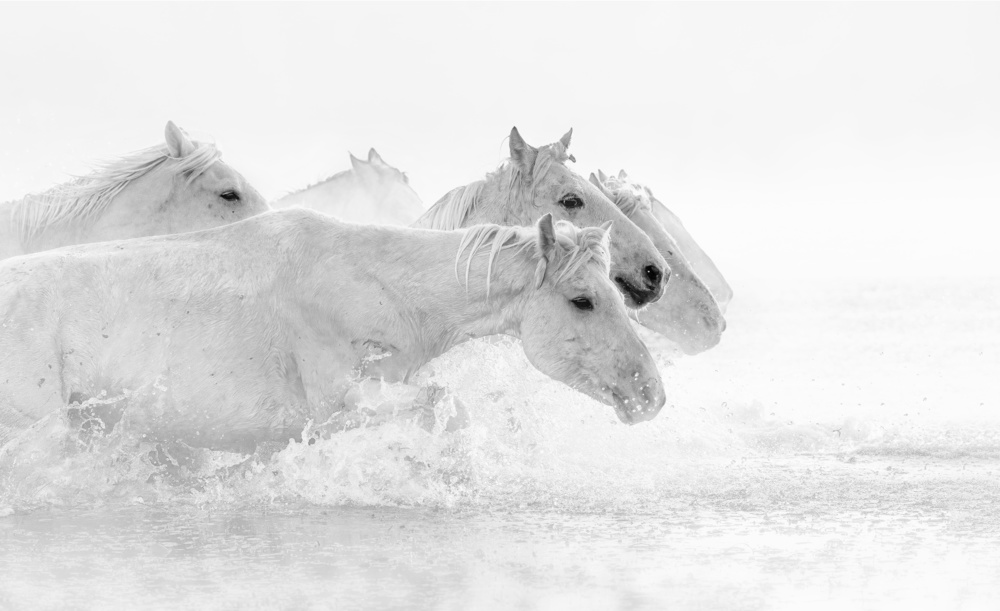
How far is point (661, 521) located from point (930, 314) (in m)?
19.4

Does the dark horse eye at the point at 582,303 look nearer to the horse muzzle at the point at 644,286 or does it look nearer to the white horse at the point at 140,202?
the horse muzzle at the point at 644,286

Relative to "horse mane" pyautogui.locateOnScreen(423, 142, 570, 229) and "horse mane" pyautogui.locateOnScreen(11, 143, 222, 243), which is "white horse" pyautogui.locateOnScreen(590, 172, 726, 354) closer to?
"horse mane" pyautogui.locateOnScreen(423, 142, 570, 229)

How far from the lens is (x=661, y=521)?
4746 millimetres

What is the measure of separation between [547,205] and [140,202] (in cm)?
226

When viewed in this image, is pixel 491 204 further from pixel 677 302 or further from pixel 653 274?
pixel 677 302

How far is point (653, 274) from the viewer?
252 inches

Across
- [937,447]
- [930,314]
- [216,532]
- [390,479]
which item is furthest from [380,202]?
[930,314]

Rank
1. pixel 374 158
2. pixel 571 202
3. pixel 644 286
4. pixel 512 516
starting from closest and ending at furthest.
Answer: pixel 512 516 → pixel 644 286 → pixel 571 202 → pixel 374 158

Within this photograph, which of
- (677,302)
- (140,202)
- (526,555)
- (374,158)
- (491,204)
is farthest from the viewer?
(374,158)

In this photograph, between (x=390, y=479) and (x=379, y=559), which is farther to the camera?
(x=390, y=479)

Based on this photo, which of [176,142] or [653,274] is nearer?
[653,274]

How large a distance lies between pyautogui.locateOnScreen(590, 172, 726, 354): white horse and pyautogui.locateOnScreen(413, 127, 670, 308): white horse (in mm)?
681

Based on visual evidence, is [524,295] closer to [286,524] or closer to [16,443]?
[286,524]

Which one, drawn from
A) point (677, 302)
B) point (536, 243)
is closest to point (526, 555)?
point (536, 243)
